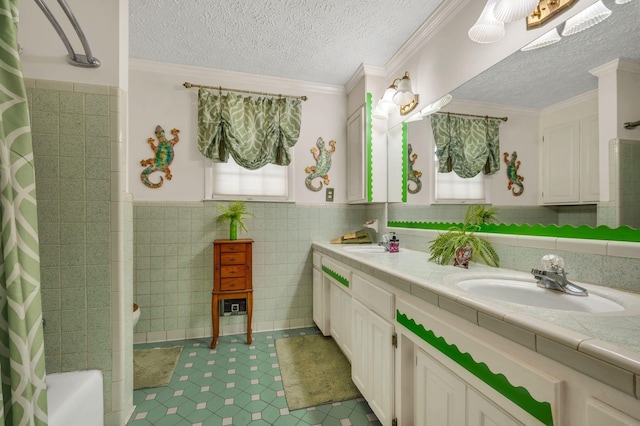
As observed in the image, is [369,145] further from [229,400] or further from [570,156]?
[229,400]

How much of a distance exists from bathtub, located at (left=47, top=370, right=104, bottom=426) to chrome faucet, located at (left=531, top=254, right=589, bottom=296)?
5.85ft

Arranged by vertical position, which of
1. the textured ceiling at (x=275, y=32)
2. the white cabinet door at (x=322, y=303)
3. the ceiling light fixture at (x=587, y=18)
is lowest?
the white cabinet door at (x=322, y=303)

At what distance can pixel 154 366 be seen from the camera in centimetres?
202

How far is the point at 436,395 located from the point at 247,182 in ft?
7.45

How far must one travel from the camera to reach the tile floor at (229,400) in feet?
4.89

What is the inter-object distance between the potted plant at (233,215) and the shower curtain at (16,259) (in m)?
1.67

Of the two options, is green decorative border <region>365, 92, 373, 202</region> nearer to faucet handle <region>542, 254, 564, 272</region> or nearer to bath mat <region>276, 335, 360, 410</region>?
bath mat <region>276, 335, 360, 410</region>

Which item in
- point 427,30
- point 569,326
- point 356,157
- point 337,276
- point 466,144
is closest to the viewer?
point 569,326

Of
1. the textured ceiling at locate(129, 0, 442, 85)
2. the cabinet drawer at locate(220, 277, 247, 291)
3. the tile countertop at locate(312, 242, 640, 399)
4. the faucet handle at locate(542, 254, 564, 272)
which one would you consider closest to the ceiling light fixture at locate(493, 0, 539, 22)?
the textured ceiling at locate(129, 0, 442, 85)

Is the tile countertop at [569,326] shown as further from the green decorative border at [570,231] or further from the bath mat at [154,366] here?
the bath mat at [154,366]

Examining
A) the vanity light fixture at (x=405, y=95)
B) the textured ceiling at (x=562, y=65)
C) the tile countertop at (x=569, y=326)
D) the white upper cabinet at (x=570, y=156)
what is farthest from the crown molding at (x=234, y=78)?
the tile countertop at (x=569, y=326)

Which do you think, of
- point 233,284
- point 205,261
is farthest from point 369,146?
point 205,261

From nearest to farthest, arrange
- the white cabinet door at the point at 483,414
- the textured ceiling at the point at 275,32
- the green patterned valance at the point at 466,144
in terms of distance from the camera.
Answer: the white cabinet door at the point at 483,414 → the green patterned valance at the point at 466,144 → the textured ceiling at the point at 275,32

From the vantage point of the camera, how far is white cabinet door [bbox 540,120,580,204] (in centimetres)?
109
